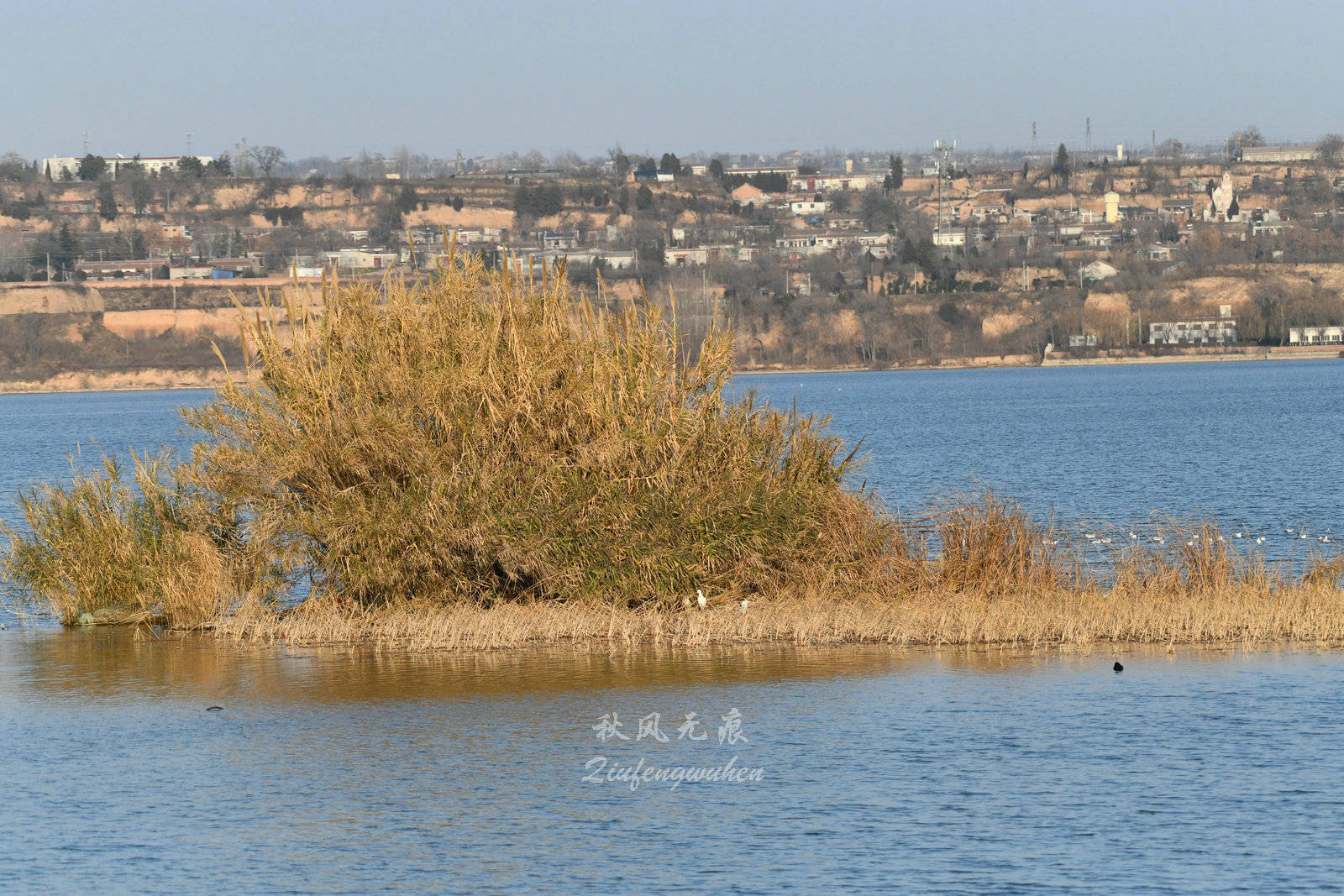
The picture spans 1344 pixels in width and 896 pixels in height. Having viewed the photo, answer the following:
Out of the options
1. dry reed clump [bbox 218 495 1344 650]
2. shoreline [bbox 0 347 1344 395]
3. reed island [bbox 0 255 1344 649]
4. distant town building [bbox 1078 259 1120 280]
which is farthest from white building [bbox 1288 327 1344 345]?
dry reed clump [bbox 218 495 1344 650]

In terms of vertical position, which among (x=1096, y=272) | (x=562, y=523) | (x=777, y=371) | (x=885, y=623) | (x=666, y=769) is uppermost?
(x=562, y=523)

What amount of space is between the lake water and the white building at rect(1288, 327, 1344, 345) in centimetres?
15368

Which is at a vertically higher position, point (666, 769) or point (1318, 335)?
point (666, 769)

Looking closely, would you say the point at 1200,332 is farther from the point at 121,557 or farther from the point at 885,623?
the point at 121,557

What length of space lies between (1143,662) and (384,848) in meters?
8.92

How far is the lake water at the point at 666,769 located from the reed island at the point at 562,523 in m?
0.72

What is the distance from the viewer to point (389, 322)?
764 inches

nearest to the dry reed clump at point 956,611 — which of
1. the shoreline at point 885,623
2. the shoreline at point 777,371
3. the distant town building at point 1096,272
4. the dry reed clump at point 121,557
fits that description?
the shoreline at point 885,623

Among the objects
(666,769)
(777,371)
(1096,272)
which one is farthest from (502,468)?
(1096,272)

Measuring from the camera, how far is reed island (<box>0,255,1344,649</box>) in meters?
18.1

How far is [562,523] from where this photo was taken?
60.0ft

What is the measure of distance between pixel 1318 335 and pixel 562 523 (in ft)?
511

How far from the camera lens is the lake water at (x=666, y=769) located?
10.6 m

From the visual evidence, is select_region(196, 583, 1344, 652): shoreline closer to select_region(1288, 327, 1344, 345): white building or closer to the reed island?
the reed island
